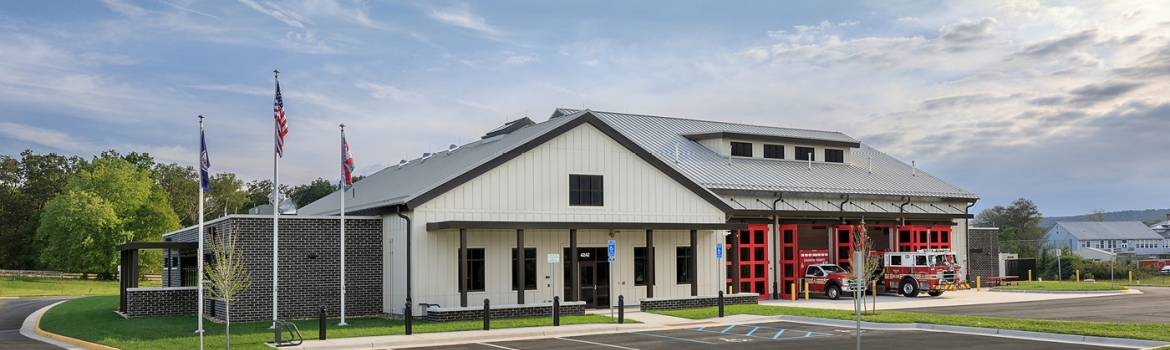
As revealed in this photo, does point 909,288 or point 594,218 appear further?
point 909,288

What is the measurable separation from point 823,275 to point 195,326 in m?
26.0

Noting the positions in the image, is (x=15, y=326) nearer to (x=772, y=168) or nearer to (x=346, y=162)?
(x=346, y=162)

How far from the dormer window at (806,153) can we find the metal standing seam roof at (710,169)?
61 cm

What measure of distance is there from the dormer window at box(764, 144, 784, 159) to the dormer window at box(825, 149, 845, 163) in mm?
3357

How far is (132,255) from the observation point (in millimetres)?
35375

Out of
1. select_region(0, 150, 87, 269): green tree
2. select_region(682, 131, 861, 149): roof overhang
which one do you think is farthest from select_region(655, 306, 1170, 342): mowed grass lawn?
select_region(0, 150, 87, 269): green tree

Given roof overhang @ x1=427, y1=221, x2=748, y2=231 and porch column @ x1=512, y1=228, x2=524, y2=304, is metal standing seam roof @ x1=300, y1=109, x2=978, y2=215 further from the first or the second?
porch column @ x1=512, y1=228, x2=524, y2=304

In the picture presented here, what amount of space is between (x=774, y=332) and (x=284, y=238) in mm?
15269

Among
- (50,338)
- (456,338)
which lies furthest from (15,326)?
(456,338)

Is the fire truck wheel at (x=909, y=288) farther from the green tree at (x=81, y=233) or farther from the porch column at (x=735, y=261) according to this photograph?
the green tree at (x=81, y=233)

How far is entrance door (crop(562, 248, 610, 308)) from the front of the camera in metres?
34.0

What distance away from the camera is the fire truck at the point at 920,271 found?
4169 centimetres

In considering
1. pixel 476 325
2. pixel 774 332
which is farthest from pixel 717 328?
pixel 476 325

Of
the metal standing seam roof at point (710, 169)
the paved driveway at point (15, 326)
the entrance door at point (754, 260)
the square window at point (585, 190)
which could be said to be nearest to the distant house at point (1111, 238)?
the metal standing seam roof at point (710, 169)
